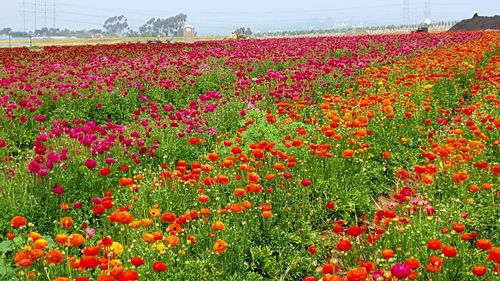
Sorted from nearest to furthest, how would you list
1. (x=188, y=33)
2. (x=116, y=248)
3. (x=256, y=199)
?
(x=116, y=248) < (x=256, y=199) < (x=188, y=33)

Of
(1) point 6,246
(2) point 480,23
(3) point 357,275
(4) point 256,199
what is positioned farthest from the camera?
(2) point 480,23

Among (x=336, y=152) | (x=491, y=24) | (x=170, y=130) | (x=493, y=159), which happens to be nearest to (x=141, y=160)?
(x=170, y=130)

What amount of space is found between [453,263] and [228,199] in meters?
2.19

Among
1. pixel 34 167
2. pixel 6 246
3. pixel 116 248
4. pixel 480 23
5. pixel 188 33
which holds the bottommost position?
pixel 6 246

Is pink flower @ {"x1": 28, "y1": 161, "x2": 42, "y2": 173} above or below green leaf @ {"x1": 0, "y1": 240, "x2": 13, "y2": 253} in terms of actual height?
above

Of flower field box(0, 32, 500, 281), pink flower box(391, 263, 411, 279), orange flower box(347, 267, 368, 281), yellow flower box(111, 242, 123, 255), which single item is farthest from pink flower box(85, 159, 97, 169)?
pink flower box(391, 263, 411, 279)

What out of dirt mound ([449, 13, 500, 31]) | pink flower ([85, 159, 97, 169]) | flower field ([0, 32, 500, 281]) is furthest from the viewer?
dirt mound ([449, 13, 500, 31])

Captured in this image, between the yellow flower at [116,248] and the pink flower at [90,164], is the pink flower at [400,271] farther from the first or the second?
the pink flower at [90,164]

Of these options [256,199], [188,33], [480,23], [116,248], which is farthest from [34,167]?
[480,23]

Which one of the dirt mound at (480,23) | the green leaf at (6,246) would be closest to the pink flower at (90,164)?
the green leaf at (6,246)

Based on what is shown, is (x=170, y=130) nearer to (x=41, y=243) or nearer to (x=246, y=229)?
(x=246, y=229)

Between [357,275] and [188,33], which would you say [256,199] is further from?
[188,33]

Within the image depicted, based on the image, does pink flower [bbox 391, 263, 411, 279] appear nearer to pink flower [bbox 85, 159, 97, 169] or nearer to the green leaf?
the green leaf

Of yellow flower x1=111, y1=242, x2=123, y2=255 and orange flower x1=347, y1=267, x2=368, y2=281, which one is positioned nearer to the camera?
orange flower x1=347, y1=267, x2=368, y2=281
